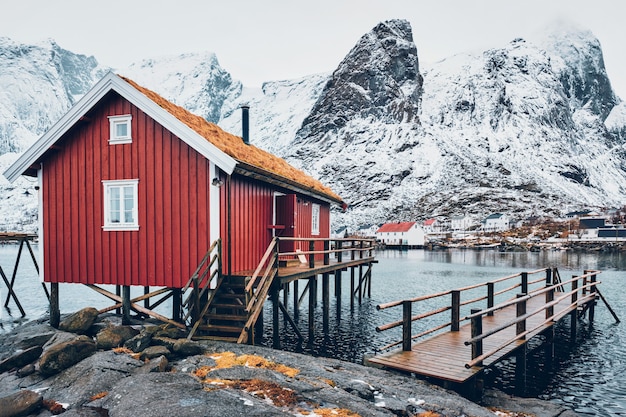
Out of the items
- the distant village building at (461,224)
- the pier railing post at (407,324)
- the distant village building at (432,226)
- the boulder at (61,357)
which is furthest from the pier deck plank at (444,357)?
the distant village building at (461,224)

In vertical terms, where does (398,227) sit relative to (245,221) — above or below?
below

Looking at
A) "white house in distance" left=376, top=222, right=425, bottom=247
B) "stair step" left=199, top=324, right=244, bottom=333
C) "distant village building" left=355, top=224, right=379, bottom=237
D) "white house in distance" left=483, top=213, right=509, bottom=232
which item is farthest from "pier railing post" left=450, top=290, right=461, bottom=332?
"white house in distance" left=483, top=213, right=509, bottom=232

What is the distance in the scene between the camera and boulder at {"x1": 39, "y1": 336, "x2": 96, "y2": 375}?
420 inches

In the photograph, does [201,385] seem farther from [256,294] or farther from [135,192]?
Result: [135,192]

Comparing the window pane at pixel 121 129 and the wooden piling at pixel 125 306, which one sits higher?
the window pane at pixel 121 129

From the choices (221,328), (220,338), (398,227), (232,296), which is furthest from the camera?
(398,227)

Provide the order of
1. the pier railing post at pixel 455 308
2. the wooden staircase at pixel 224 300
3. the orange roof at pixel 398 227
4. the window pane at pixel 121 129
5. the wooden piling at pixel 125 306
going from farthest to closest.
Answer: the orange roof at pixel 398 227 → the wooden piling at pixel 125 306 → the window pane at pixel 121 129 → the pier railing post at pixel 455 308 → the wooden staircase at pixel 224 300

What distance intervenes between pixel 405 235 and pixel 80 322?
10946 cm

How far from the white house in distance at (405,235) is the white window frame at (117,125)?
105 m

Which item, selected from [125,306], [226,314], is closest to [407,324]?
[226,314]

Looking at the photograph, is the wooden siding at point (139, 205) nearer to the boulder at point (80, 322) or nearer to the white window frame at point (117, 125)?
the white window frame at point (117, 125)

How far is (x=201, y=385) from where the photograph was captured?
8.80 meters

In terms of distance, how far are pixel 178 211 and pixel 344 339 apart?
9.54 meters

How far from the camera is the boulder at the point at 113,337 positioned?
38.9 ft
